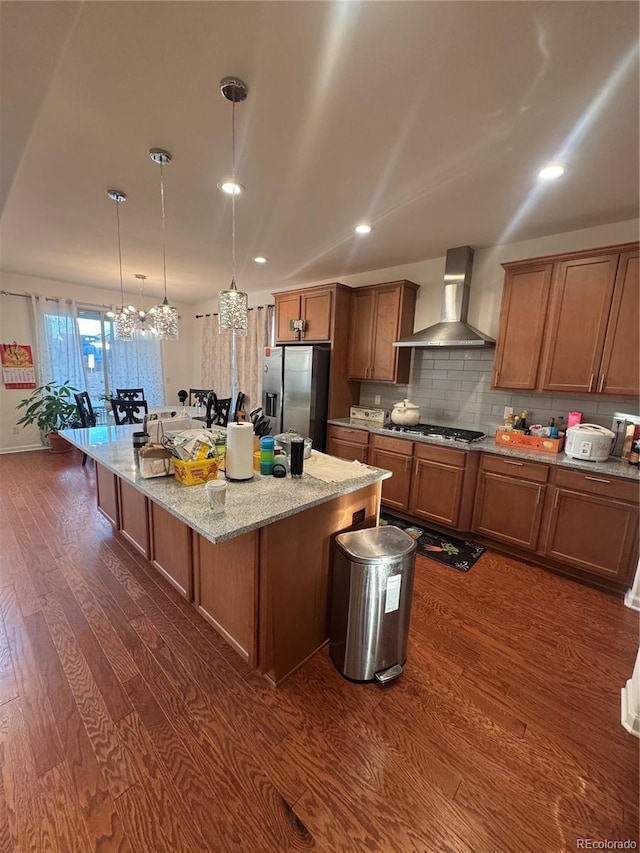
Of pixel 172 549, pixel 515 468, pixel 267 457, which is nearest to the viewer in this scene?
pixel 267 457

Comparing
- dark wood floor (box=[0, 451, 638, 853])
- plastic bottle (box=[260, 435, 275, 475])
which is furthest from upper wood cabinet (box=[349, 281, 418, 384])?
dark wood floor (box=[0, 451, 638, 853])

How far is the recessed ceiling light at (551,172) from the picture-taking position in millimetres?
1904

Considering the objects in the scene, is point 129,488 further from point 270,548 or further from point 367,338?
point 367,338

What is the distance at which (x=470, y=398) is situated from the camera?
135 inches

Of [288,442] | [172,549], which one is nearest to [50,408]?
[172,549]

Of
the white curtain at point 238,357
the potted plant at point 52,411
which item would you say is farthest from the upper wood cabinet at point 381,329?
the potted plant at point 52,411

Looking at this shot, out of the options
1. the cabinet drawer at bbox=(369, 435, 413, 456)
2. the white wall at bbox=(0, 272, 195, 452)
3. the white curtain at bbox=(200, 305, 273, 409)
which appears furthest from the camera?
the white curtain at bbox=(200, 305, 273, 409)

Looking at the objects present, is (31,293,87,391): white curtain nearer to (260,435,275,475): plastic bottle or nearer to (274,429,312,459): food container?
(274,429,312,459): food container

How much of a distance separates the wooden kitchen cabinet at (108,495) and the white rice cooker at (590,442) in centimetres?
354

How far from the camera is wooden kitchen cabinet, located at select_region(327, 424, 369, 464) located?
3621 millimetres

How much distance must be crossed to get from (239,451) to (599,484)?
2425 millimetres

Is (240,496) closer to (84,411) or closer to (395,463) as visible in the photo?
(395,463)

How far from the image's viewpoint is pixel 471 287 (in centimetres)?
333

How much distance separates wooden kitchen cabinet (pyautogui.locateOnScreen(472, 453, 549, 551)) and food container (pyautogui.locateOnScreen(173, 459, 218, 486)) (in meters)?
2.22
